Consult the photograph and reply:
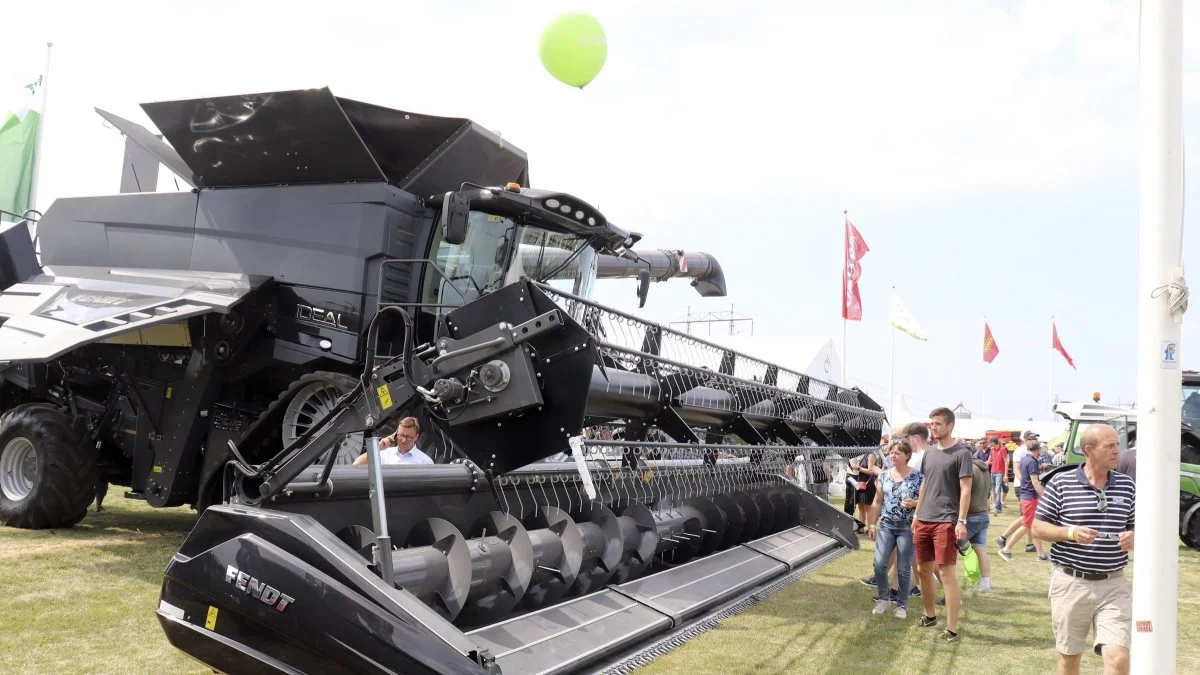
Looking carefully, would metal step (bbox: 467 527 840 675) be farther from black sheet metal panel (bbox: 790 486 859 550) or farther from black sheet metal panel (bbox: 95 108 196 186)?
black sheet metal panel (bbox: 95 108 196 186)

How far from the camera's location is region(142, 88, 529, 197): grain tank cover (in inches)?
295

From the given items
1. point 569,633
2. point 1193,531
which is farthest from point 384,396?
point 1193,531

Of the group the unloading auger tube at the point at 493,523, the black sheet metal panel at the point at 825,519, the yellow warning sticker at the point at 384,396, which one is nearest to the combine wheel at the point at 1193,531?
the black sheet metal panel at the point at 825,519

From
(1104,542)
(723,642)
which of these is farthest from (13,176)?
(1104,542)

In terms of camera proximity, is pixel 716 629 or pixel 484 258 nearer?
pixel 716 629

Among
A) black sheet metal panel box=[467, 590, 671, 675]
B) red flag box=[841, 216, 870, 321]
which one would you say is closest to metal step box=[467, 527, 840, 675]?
black sheet metal panel box=[467, 590, 671, 675]

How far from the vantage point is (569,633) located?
14.6 feet

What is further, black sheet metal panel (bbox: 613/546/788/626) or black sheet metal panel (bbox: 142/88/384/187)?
black sheet metal panel (bbox: 142/88/384/187)

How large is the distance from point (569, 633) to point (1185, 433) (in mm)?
13231

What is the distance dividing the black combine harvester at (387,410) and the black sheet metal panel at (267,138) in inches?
0.9

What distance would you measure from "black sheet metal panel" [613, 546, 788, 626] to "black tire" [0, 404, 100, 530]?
5.57 m

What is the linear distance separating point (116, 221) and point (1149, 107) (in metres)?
8.65

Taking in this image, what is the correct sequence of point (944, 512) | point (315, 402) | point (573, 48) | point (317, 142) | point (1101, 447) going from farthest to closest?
point (573, 48) → point (315, 402) → point (317, 142) → point (944, 512) → point (1101, 447)

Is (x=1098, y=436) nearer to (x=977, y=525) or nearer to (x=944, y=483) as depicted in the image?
(x=944, y=483)
